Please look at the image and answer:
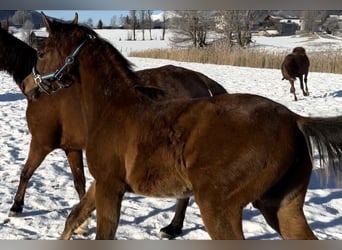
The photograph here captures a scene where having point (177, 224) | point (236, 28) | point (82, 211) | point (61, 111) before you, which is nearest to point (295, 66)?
point (236, 28)

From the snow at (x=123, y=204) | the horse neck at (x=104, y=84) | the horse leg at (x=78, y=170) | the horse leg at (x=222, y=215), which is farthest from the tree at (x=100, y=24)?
the horse leg at (x=222, y=215)

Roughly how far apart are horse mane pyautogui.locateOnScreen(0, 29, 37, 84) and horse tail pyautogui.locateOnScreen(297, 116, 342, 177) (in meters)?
2.04

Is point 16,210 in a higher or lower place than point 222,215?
lower

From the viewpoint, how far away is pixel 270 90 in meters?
6.94

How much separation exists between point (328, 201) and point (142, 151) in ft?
6.74

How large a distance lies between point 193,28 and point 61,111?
168cm

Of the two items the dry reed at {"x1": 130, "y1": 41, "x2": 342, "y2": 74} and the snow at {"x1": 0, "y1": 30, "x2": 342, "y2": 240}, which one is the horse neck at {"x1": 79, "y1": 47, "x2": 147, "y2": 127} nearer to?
the snow at {"x1": 0, "y1": 30, "x2": 342, "y2": 240}

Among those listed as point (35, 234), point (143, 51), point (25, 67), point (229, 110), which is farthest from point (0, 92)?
point (229, 110)

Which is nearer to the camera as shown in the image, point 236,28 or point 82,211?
point 82,211

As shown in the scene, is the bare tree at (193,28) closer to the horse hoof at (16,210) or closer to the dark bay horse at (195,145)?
the dark bay horse at (195,145)

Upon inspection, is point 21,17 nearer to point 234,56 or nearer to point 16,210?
point 16,210

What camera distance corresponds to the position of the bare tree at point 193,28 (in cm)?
379

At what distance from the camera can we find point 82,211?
7.86 feet

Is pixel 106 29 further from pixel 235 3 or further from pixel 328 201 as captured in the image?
A: pixel 328 201
